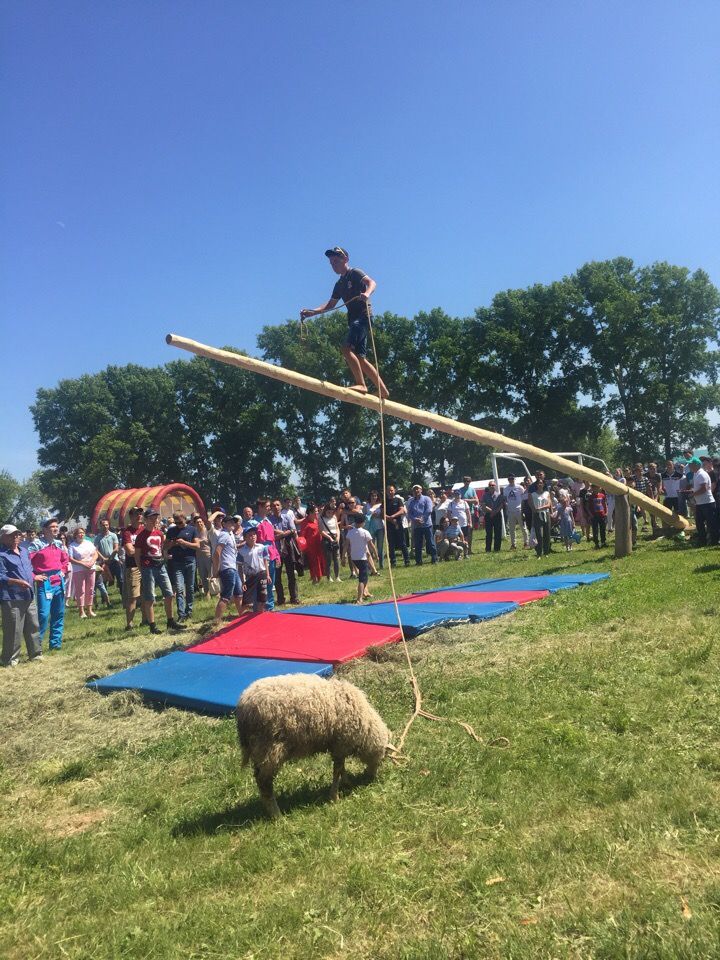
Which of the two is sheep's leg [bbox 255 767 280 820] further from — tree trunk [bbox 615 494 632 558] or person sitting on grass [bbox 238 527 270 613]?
tree trunk [bbox 615 494 632 558]

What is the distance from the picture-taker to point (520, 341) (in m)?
45.1

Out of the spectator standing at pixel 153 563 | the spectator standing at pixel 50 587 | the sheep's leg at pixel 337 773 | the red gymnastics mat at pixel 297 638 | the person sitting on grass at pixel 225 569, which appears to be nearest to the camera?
the sheep's leg at pixel 337 773

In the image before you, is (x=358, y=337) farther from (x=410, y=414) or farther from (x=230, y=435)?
(x=230, y=435)

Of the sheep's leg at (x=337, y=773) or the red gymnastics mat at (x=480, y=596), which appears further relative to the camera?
the red gymnastics mat at (x=480, y=596)

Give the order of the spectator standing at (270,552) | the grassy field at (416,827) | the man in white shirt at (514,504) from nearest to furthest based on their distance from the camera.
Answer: the grassy field at (416,827) → the spectator standing at (270,552) → the man in white shirt at (514,504)

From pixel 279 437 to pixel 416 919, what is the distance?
49.6 meters

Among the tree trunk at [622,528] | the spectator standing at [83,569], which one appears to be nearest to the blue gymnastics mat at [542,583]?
the tree trunk at [622,528]

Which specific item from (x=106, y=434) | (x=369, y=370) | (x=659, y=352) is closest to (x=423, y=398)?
(x=659, y=352)

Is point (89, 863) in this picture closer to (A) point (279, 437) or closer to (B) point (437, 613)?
(B) point (437, 613)

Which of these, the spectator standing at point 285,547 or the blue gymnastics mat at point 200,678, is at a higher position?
the spectator standing at point 285,547

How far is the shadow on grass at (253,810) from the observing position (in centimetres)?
445

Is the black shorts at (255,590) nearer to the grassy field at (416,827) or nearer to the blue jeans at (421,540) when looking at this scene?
the grassy field at (416,827)

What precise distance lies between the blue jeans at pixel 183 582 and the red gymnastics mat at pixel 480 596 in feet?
13.3

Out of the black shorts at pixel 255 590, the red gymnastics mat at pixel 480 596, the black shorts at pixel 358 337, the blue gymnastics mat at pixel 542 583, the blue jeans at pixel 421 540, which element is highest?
the black shorts at pixel 358 337
